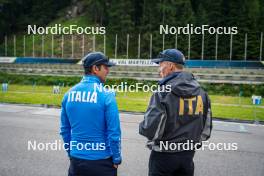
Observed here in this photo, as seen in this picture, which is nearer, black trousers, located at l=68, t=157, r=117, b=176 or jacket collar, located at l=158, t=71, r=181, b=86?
jacket collar, located at l=158, t=71, r=181, b=86

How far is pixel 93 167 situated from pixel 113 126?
21.2 inches

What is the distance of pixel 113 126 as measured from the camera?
4.47 meters

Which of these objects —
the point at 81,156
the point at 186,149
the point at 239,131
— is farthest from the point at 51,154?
the point at 239,131

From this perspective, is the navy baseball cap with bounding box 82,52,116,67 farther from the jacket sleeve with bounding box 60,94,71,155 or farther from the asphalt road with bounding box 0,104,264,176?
the asphalt road with bounding box 0,104,264,176

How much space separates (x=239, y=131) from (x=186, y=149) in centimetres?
967

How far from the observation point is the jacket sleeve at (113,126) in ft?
14.6

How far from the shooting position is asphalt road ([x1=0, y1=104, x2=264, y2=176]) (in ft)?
25.9

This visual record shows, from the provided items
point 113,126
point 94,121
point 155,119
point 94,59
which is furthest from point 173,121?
point 94,59

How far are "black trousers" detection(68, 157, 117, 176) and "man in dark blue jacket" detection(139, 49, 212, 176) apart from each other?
53 cm

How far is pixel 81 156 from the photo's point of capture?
14.9ft

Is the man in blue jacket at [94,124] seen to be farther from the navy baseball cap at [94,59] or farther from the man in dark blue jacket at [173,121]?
the man in dark blue jacket at [173,121]

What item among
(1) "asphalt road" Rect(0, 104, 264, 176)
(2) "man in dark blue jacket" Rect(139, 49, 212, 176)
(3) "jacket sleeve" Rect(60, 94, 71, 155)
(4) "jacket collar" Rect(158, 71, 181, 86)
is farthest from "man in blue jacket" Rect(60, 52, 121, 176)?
(1) "asphalt road" Rect(0, 104, 264, 176)

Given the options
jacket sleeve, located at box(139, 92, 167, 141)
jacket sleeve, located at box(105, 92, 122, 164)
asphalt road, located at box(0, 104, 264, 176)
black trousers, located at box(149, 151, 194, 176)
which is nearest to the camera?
jacket sleeve, located at box(139, 92, 167, 141)

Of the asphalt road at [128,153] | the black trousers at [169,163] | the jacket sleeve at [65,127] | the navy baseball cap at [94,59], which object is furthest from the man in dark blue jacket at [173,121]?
the asphalt road at [128,153]
